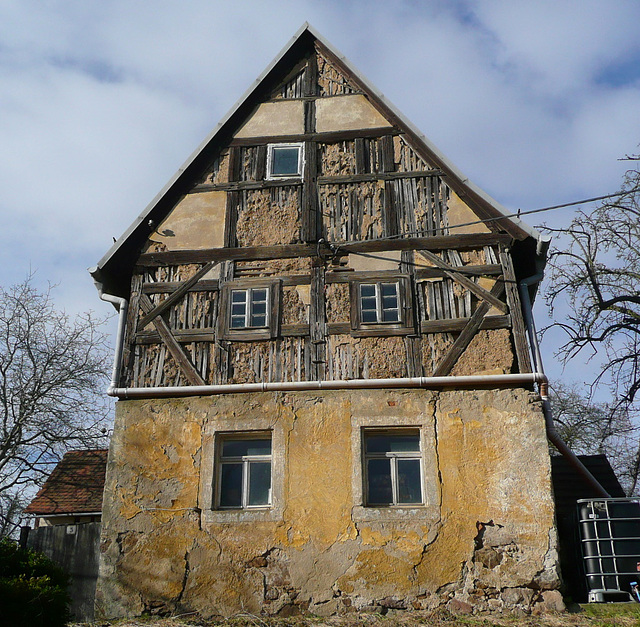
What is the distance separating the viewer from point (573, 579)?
Answer: 33.1ft

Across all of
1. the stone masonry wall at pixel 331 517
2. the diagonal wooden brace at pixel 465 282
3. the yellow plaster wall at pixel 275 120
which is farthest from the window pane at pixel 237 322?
the yellow plaster wall at pixel 275 120

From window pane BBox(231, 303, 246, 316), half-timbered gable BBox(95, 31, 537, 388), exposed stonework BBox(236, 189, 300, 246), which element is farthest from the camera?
exposed stonework BBox(236, 189, 300, 246)

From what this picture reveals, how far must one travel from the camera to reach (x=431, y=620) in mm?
8820

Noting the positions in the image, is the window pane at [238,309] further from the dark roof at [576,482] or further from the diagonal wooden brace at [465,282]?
the dark roof at [576,482]

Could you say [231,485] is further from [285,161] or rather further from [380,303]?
[285,161]

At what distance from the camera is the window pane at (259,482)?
10039 millimetres

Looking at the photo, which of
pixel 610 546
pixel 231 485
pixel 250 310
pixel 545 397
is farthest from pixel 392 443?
pixel 610 546

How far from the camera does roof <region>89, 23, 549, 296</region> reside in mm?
11500

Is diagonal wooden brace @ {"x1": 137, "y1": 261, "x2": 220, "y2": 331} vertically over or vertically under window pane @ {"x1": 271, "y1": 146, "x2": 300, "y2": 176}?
under

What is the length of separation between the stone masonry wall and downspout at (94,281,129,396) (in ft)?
2.66

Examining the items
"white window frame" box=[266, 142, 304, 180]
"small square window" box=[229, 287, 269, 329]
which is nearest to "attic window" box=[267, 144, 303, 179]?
"white window frame" box=[266, 142, 304, 180]

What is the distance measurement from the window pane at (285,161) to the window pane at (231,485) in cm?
523

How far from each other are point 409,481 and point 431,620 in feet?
6.06

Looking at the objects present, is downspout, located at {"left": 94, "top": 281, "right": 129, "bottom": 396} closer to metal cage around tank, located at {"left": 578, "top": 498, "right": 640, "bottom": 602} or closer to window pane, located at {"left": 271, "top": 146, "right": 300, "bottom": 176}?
window pane, located at {"left": 271, "top": 146, "right": 300, "bottom": 176}
